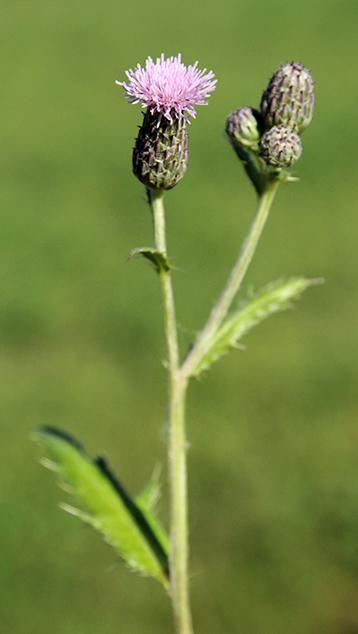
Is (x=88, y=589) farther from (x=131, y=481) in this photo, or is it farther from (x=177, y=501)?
(x=177, y=501)

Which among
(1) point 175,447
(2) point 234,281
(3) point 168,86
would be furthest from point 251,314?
(3) point 168,86

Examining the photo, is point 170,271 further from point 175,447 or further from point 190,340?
point 190,340

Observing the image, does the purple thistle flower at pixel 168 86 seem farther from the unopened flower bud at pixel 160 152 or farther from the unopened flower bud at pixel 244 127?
the unopened flower bud at pixel 244 127

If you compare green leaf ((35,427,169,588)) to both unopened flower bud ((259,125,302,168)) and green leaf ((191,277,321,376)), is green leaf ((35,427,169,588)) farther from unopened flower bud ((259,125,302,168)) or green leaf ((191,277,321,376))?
unopened flower bud ((259,125,302,168))

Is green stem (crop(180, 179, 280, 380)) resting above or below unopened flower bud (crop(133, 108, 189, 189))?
below

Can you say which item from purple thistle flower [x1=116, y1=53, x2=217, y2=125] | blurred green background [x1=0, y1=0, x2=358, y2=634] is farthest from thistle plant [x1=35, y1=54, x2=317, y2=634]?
blurred green background [x1=0, y1=0, x2=358, y2=634]

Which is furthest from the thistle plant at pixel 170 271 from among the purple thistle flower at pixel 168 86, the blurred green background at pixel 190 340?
the blurred green background at pixel 190 340
